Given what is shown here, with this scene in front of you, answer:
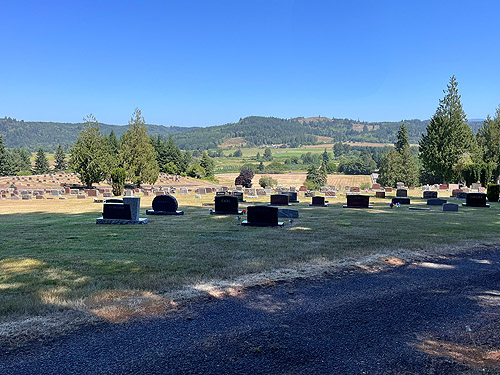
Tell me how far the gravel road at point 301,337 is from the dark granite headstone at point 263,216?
25.9 ft

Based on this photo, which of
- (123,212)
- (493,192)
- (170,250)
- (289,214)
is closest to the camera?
(170,250)

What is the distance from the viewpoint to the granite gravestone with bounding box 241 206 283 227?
15.5m

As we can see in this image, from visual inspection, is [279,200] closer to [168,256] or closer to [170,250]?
[170,250]

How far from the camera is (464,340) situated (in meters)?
5.25

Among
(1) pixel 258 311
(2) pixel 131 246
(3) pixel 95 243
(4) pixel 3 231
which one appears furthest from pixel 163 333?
(4) pixel 3 231

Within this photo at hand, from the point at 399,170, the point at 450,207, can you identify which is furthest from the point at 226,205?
the point at 399,170

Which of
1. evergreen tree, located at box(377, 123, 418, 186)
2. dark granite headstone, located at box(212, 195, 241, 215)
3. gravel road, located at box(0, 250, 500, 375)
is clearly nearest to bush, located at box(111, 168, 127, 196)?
dark granite headstone, located at box(212, 195, 241, 215)

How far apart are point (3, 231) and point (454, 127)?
3738cm

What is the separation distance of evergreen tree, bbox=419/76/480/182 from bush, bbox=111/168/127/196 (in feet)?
94.2

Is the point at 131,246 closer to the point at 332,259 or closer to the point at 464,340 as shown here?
the point at 332,259

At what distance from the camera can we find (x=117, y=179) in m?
35.9

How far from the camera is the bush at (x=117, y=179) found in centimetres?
3553

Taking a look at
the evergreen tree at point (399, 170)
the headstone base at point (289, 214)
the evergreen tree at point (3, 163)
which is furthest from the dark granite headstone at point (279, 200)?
the evergreen tree at point (3, 163)

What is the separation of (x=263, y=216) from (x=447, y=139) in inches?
1123
